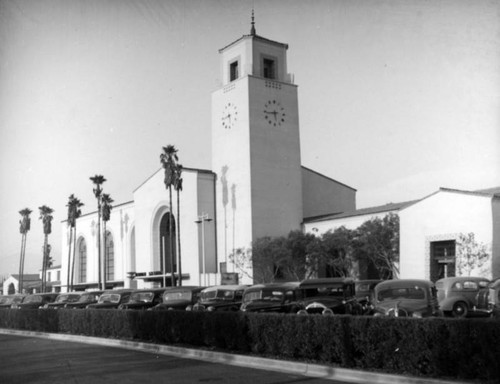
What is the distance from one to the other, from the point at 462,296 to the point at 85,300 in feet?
56.4

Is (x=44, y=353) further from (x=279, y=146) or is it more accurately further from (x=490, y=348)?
(x=279, y=146)

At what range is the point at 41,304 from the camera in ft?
111

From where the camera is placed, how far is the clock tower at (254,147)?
53.9 meters

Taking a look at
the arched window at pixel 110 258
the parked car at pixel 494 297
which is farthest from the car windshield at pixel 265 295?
Result: the arched window at pixel 110 258

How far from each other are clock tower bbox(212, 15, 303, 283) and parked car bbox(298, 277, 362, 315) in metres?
33.6

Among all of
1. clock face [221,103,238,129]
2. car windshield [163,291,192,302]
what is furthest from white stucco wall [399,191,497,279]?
car windshield [163,291,192,302]

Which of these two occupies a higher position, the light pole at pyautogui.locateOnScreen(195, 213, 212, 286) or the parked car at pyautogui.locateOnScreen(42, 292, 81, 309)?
the light pole at pyautogui.locateOnScreen(195, 213, 212, 286)

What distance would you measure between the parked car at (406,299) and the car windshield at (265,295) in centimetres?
308

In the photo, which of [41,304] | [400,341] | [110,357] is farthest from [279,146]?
[400,341]

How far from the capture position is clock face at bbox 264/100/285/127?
55438 mm

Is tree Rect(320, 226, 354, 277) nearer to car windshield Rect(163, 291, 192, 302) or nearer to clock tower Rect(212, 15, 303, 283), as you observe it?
clock tower Rect(212, 15, 303, 283)

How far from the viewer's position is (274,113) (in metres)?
55.9

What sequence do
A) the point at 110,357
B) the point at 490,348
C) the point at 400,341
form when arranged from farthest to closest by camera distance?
the point at 110,357 < the point at 400,341 < the point at 490,348

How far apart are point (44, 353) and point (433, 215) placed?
2832cm
